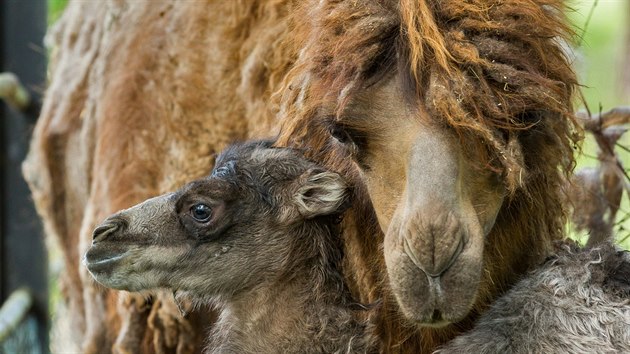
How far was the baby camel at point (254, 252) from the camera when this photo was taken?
14.3 ft

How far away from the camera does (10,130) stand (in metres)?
8.93

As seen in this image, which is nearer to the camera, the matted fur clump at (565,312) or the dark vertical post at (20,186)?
the matted fur clump at (565,312)

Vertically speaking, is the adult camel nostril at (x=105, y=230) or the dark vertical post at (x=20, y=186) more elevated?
the adult camel nostril at (x=105, y=230)

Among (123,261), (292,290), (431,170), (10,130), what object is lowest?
(10,130)

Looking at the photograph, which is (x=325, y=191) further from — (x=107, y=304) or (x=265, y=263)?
(x=107, y=304)

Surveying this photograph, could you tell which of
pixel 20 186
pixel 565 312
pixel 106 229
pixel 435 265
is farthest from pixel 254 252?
pixel 20 186

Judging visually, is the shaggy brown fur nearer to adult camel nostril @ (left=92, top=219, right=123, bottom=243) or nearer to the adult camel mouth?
the adult camel mouth

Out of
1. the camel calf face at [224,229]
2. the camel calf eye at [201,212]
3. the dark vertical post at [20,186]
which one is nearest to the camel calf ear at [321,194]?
the camel calf face at [224,229]

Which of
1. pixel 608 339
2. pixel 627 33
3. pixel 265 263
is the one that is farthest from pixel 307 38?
pixel 627 33

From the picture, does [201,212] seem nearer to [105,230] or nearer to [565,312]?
[105,230]

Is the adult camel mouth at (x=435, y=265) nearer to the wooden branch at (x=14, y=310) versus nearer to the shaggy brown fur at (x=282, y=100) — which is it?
the shaggy brown fur at (x=282, y=100)

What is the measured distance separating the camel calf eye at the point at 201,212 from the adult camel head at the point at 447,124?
0.65 m

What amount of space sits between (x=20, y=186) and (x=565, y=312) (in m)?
6.03

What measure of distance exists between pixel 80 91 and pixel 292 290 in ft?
10.7
